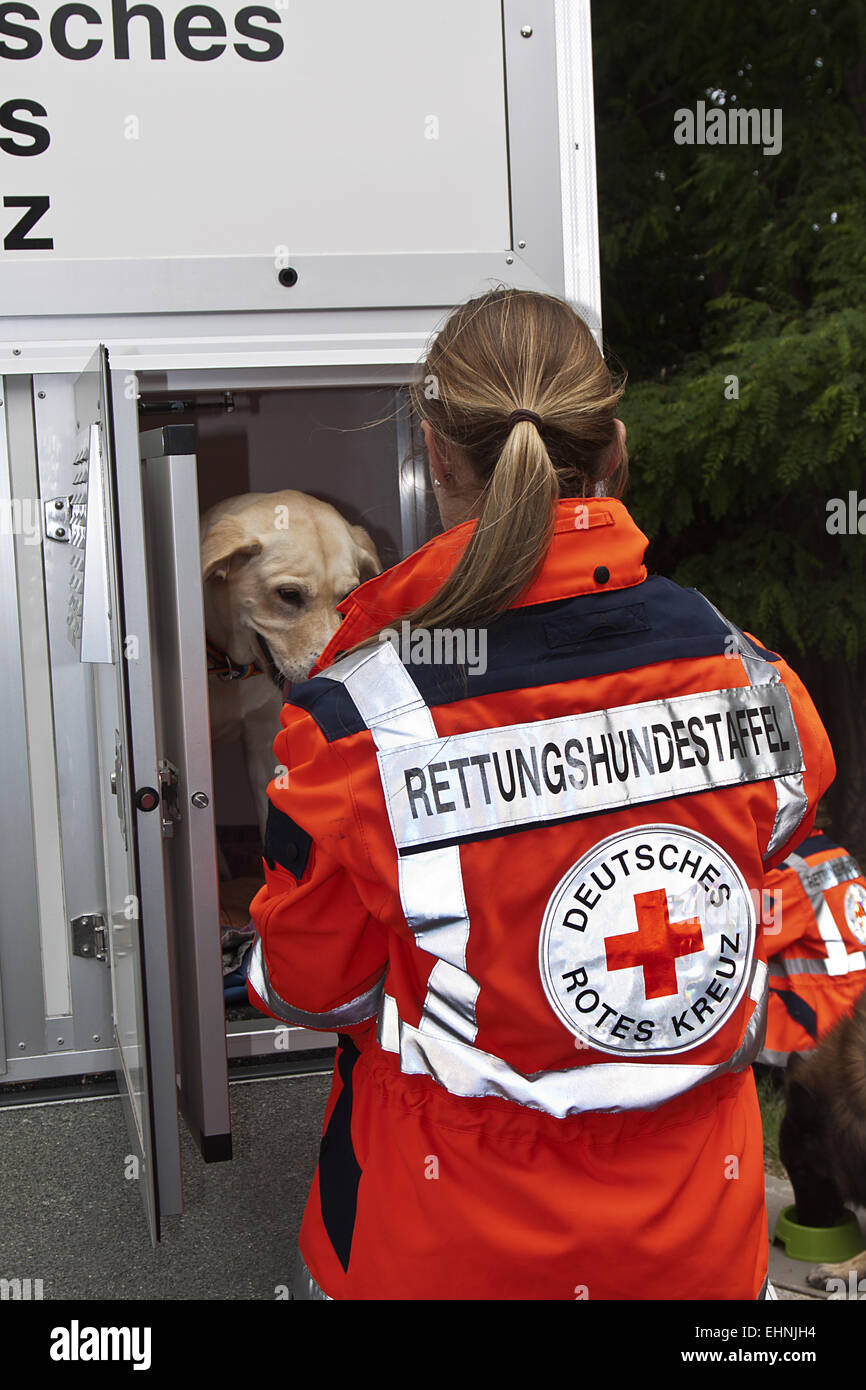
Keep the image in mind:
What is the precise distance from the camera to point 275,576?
3621mm

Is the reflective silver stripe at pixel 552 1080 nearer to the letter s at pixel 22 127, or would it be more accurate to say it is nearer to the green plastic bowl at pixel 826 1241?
the green plastic bowl at pixel 826 1241

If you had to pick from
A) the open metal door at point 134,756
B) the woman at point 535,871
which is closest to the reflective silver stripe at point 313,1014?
the woman at point 535,871

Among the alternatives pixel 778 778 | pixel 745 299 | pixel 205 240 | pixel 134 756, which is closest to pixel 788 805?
pixel 778 778

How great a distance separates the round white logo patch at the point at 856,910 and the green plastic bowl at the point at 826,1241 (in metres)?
A: 0.73

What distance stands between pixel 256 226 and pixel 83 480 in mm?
745

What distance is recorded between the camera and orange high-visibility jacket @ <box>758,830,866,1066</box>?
3.32 meters

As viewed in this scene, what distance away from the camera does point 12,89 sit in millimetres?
2848

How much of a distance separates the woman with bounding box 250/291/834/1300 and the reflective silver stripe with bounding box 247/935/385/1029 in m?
0.04

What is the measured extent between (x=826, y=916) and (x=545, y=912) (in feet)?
7.38

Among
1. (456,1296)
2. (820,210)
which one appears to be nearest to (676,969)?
(456,1296)

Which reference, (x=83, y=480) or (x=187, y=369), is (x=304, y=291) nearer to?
(x=187, y=369)

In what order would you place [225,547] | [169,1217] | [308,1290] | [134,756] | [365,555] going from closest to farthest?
[308,1290], [134,756], [169,1217], [225,547], [365,555]

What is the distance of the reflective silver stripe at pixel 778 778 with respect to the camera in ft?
4.93

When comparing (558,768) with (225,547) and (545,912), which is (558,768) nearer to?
(545,912)
